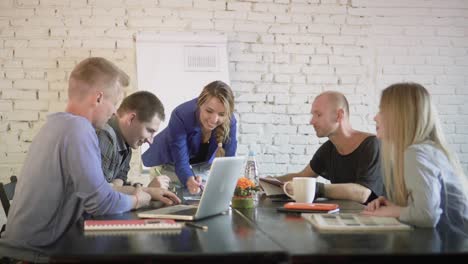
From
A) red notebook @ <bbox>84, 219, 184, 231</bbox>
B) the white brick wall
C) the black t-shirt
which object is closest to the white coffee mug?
the black t-shirt

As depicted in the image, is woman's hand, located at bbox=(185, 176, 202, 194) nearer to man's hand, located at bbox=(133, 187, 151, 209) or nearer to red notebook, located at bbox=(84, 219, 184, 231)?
man's hand, located at bbox=(133, 187, 151, 209)

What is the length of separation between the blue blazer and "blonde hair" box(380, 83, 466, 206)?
1577 millimetres

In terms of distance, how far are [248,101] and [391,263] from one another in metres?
3.20

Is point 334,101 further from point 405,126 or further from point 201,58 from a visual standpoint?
point 405,126

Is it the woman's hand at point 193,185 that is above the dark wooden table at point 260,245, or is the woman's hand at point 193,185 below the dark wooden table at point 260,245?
below

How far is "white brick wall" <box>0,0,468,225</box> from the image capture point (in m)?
4.30

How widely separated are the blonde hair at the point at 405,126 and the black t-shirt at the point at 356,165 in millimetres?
960

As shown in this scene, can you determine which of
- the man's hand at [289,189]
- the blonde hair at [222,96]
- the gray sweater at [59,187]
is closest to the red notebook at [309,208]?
the man's hand at [289,189]

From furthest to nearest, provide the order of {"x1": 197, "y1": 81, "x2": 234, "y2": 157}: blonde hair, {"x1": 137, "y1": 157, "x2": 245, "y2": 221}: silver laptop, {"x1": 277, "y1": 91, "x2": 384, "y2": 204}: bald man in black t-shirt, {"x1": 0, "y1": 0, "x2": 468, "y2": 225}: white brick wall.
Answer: {"x1": 0, "y1": 0, "x2": 468, "y2": 225}: white brick wall, {"x1": 197, "y1": 81, "x2": 234, "y2": 157}: blonde hair, {"x1": 277, "y1": 91, "x2": 384, "y2": 204}: bald man in black t-shirt, {"x1": 137, "y1": 157, "x2": 245, "y2": 221}: silver laptop

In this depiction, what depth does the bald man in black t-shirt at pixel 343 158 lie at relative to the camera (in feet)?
9.22

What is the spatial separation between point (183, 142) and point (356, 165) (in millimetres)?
1021

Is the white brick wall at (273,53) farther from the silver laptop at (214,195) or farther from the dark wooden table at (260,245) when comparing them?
the dark wooden table at (260,245)

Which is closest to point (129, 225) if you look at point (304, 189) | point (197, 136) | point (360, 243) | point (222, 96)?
point (360, 243)

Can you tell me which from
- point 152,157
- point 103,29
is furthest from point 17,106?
point 152,157
